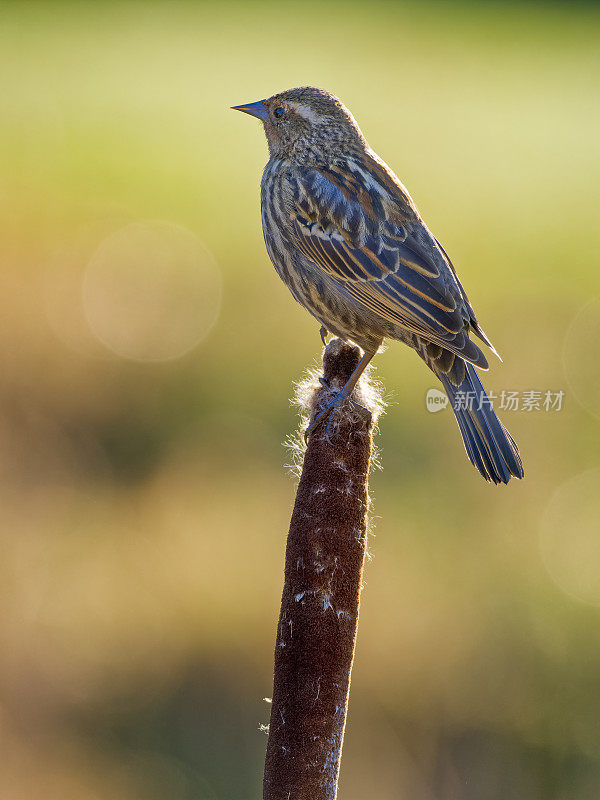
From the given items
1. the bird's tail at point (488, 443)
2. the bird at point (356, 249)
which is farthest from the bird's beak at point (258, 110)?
the bird's tail at point (488, 443)

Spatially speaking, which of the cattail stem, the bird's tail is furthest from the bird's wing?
the cattail stem

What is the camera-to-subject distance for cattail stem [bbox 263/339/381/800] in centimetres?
225

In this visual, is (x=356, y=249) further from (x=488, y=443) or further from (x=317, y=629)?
(x=317, y=629)

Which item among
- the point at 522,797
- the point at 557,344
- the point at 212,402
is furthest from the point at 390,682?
the point at 557,344

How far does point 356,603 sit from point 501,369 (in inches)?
267

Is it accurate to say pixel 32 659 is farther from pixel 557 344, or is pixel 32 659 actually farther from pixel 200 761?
pixel 557 344

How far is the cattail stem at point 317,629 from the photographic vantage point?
225 centimetres

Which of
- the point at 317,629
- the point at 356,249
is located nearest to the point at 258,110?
the point at 356,249

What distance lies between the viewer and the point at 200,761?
601 cm

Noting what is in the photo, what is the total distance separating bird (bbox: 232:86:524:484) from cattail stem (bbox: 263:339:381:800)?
1.26 m

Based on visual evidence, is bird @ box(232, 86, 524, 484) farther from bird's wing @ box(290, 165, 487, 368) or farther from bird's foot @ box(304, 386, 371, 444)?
bird's foot @ box(304, 386, 371, 444)

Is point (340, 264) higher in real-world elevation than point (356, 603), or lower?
higher

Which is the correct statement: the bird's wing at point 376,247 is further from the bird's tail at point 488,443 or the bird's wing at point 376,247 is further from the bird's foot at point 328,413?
the bird's foot at point 328,413

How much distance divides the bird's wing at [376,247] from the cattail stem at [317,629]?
1526 mm
